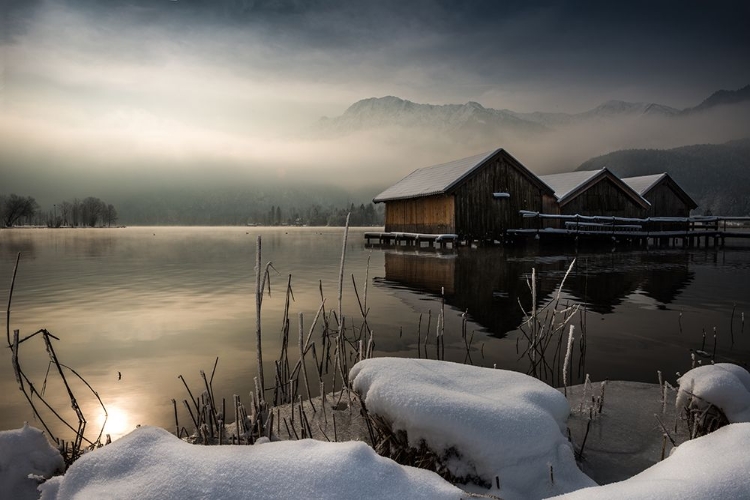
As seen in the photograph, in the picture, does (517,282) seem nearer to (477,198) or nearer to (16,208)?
(477,198)

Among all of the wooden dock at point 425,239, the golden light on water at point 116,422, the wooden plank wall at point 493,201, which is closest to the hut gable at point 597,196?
the wooden plank wall at point 493,201

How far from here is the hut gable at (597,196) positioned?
3450 cm

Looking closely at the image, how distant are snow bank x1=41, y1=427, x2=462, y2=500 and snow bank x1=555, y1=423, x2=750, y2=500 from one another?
0.61 m

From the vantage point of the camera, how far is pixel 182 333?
9273mm

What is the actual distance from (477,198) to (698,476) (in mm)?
30351

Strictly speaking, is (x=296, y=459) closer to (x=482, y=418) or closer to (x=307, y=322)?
(x=482, y=418)

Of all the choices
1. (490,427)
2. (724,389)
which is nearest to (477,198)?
(724,389)

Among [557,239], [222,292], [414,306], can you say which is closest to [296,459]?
[414,306]

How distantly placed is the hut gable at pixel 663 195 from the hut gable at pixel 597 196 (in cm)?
342

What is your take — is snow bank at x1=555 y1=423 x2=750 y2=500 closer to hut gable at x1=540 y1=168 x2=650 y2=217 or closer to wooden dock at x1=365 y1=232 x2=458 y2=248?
wooden dock at x1=365 y1=232 x2=458 y2=248

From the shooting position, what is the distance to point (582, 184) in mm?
34312

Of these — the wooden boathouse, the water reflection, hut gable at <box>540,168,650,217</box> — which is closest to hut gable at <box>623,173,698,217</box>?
hut gable at <box>540,168,650,217</box>

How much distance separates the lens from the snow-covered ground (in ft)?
5.71

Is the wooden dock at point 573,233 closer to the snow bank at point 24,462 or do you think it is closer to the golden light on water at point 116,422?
the golden light on water at point 116,422
